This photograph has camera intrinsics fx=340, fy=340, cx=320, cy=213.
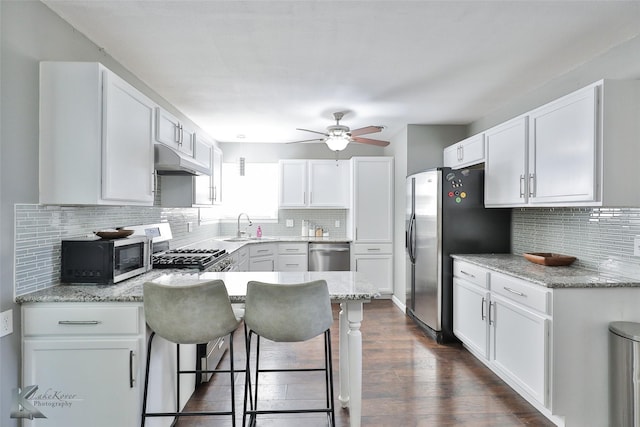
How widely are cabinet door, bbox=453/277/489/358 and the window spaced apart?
321 centimetres

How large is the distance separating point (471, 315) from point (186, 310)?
2483 mm

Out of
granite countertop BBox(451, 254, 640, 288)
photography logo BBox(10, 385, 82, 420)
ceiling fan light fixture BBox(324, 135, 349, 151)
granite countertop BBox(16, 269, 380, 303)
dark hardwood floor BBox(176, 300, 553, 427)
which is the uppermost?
ceiling fan light fixture BBox(324, 135, 349, 151)

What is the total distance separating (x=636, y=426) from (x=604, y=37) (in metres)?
2.37

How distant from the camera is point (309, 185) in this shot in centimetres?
529

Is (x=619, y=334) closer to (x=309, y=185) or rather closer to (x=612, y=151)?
(x=612, y=151)

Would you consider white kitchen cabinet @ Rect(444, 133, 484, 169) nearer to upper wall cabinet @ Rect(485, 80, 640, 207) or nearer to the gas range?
upper wall cabinet @ Rect(485, 80, 640, 207)

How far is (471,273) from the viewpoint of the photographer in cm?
304

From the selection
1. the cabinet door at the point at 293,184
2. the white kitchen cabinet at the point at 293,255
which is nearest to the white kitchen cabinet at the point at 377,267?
the white kitchen cabinet at the point at 293,255

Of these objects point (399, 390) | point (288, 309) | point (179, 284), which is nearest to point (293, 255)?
point (399, 390)

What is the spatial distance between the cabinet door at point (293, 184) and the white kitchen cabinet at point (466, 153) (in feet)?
6.90

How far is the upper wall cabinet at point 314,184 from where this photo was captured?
→ 5.28m

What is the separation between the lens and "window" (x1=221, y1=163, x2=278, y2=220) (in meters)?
5.64

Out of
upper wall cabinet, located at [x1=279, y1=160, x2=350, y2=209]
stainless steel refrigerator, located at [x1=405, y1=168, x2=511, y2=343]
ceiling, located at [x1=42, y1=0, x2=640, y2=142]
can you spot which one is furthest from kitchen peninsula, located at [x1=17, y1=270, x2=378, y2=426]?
upper wall cabinet, located at [x1=279, y1=160, x2=350, y2=209]

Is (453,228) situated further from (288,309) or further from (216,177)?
(216,177)
